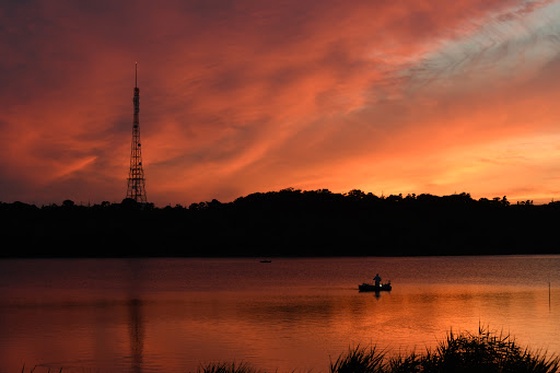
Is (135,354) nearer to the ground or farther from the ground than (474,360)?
nearer to the ground

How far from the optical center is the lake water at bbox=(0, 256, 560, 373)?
42.3 meters

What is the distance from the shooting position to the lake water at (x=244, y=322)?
139 feet

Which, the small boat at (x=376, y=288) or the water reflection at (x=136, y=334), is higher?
the small boat at (x=376, y=288)

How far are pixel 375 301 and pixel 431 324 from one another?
2036 cm

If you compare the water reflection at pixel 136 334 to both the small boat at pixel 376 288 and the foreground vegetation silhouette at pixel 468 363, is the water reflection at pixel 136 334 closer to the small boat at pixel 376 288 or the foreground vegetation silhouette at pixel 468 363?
the foreground vegetation silhouette at pixel 468 363

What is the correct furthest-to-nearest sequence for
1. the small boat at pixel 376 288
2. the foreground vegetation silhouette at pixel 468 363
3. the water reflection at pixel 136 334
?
the small boat at pixel 376 288 < the water reflection at pixel 136 334 < the foreground vegetation silhouette at pixel 468 363

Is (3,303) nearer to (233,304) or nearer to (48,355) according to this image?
(233,304)

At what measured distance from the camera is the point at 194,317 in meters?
62.9

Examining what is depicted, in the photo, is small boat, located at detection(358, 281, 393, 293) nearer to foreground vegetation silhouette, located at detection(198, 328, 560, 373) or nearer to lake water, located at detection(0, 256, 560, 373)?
lake water, located at detection(0, 256, 560, 373)

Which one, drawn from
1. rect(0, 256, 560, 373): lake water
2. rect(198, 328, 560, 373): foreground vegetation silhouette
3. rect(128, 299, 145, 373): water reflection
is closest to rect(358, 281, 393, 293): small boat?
rect(0, 256, 560, 373): lake water

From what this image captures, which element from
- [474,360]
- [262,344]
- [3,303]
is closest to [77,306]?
[3,303]

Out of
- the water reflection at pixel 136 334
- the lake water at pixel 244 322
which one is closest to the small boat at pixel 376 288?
the lake water at pixel 244 322

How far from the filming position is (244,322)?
5888 centimetres

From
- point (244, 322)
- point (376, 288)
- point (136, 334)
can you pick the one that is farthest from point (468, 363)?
point (376, 288)
